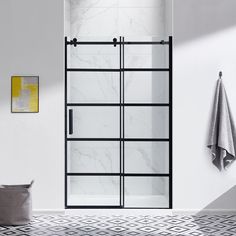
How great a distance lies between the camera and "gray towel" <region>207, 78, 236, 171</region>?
21.2ft

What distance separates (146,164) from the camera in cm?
687

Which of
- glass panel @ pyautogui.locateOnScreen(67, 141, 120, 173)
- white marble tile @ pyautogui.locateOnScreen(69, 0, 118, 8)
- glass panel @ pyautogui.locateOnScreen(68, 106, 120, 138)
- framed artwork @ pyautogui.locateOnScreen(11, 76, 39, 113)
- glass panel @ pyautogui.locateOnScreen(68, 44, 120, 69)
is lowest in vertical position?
glass panel @ pyautogui.locateOnScreen(67, 141, 120, 173)

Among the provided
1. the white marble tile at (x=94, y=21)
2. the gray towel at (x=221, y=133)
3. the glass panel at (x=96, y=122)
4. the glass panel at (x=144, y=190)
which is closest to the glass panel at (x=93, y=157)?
the glass panel at (x=96, y=122)

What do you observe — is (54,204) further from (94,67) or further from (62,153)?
(94,67)

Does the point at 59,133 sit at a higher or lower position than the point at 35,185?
higher

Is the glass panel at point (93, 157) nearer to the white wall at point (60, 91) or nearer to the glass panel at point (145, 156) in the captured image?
the glass panel at point (145, 156)

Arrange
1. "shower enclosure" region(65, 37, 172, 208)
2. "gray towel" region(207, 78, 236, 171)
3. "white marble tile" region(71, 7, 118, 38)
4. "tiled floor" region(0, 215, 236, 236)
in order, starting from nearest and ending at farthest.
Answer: "tiled floor" region(0, 215, 236, 236), "gray towel" region(207, 78, 236, 171), "shower enclosure" region(65, 37, 172, 208), "white marble tile" region(71, 7, 118, 38)

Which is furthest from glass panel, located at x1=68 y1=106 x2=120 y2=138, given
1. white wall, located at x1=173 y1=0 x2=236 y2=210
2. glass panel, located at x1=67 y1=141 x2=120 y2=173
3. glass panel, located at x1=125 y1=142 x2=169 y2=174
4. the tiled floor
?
the tiled floor

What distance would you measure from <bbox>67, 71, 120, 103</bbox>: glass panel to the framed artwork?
0.44 meters

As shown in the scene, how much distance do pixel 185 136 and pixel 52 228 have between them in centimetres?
182

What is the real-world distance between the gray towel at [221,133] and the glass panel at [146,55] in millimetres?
809

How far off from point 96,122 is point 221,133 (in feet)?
4.76

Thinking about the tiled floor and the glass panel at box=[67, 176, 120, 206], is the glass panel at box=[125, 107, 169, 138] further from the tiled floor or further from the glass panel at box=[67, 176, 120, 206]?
the tiled floor

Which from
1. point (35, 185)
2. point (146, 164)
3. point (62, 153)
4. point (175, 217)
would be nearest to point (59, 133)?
point (62, 153)
